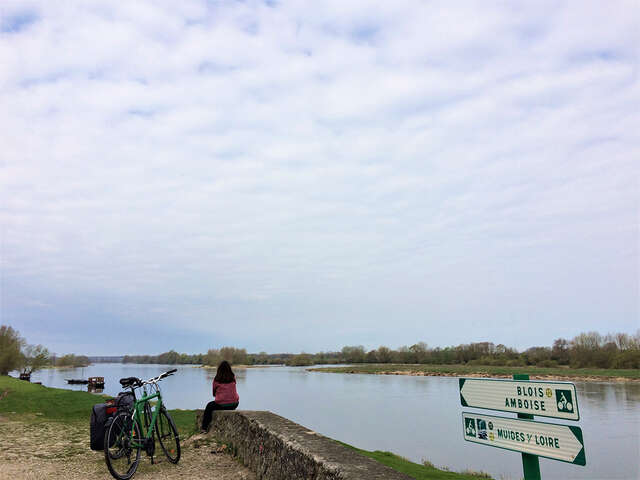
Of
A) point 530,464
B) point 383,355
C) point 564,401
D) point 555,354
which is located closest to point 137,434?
point 530,464

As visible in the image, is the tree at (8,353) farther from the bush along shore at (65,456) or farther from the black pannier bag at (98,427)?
the black pannier bag at (98,427)

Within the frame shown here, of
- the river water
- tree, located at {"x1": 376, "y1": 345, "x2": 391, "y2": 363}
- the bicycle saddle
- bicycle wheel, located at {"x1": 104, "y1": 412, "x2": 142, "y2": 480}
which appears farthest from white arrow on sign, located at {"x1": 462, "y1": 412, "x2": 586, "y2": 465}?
tree, located at {"x1": 376, "y1": 345, "x2": 391, "y2": 363}

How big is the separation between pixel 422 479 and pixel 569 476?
10229 mm

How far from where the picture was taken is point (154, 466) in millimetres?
5809

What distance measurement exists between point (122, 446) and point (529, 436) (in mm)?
4358

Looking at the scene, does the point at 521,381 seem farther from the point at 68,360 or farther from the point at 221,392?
the point at 68,360

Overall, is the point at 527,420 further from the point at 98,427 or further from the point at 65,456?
the point at 65,456

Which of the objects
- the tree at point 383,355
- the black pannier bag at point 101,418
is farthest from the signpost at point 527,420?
the tree at point 383,355

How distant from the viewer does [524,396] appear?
10.6 feet

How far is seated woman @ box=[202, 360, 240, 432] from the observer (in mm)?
7555

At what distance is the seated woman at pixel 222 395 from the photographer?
7555 millimetres

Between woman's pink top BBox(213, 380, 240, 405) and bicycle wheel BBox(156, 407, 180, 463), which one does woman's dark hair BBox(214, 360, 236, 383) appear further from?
bicycle wheel BBox(156, 407, 180, 463)

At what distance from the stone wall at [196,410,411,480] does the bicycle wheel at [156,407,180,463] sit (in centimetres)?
81

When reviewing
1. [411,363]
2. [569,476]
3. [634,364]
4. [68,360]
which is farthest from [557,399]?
[68,360]
